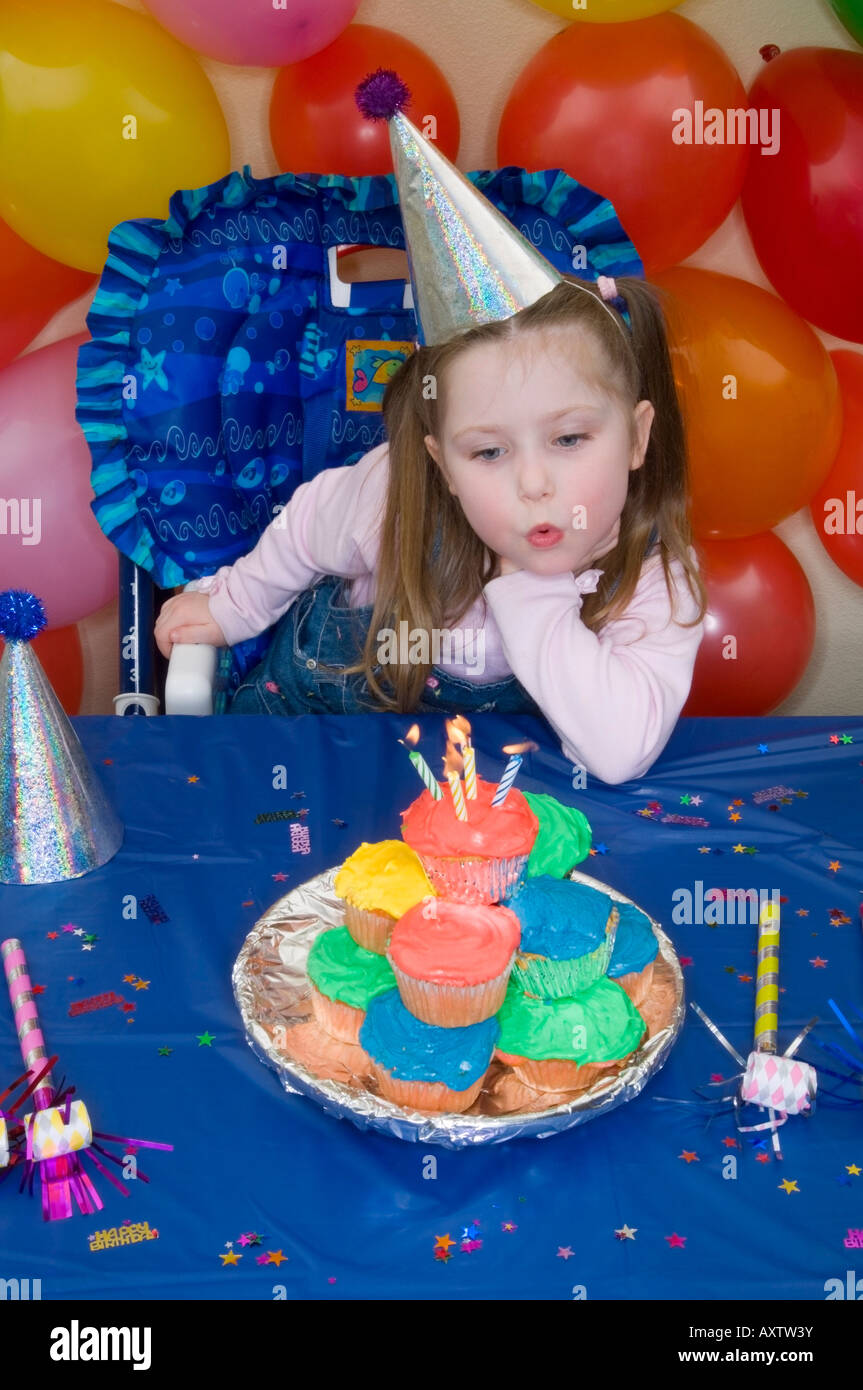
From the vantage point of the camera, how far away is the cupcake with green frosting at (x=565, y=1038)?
0.90m

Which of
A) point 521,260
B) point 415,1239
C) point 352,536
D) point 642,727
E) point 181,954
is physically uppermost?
point 521,260

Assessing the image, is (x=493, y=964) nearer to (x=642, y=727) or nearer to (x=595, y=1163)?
(x=595, y=1163)

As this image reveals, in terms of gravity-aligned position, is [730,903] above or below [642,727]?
below

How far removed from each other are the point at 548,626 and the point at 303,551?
0.40 meters

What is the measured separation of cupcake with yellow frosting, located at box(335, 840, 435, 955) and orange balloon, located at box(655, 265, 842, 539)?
1.00 meters

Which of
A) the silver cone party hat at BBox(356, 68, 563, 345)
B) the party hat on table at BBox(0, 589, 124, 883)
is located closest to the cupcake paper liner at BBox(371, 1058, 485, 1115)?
the party hat on table at BBox(0, 589, 124, 883)

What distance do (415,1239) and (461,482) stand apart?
0.80 m

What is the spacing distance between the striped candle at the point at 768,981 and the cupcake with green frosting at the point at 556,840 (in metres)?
0.16

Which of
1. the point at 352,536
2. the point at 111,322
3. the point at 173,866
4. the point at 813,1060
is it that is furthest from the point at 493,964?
the point at 111,322

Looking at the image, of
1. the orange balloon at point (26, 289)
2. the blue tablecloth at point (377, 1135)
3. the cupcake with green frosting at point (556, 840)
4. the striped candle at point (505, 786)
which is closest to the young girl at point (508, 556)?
the blue tablecloth at point (377, 1135)

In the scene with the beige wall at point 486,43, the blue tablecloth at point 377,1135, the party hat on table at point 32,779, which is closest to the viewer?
the blue tablecloth at point 377,1135

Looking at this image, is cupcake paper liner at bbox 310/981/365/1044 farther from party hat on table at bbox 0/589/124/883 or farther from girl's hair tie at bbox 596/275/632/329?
girl's hair tie at bbox 596/275/632/329

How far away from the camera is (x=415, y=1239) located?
0.83 m

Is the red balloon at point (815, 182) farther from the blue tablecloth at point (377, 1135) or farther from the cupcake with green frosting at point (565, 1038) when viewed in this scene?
the cupcake with green frosting at point (565, 1038)
